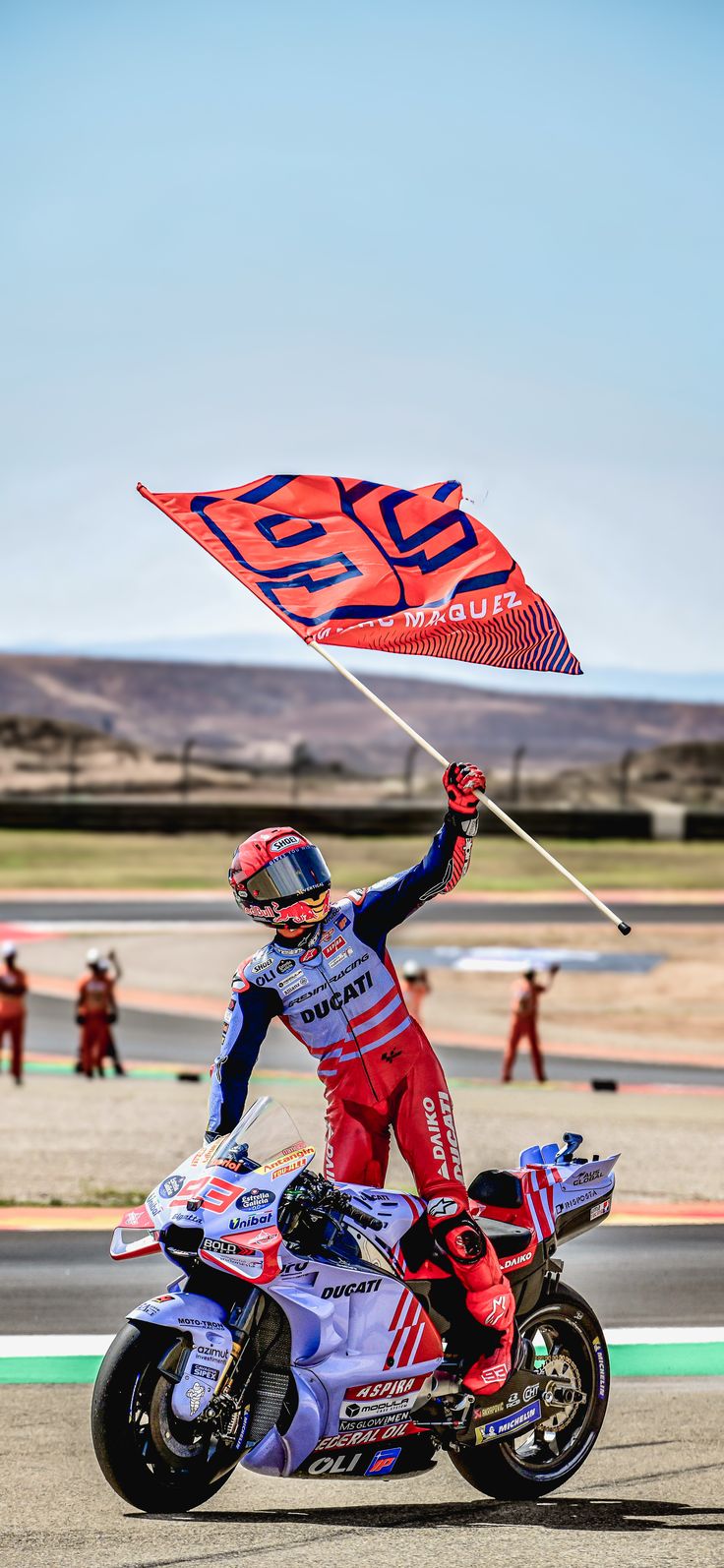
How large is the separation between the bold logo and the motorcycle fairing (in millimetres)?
651

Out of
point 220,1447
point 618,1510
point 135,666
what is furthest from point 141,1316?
point 135,666

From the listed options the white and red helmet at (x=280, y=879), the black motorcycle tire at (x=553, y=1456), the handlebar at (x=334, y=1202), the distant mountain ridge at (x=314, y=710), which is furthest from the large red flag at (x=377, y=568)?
the distant mountain ridge at (x=314, y=710)

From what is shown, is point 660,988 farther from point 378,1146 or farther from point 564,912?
point 378,1146

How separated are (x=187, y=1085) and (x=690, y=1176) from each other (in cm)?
728

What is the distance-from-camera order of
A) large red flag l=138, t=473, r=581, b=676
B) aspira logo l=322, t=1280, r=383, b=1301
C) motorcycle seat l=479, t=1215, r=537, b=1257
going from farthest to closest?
large red flag l=138, t=473, r=581, b=676 < motorcycle seat l=479, t=1215, r=537, b=1257 < aspira logo l=322, t=1280, r=383, b=1301

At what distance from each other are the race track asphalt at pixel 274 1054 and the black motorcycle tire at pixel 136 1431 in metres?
15.0

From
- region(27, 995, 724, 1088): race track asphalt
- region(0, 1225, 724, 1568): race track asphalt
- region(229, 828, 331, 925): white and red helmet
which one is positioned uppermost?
region(229, 828, 331, 925): white and red helmet

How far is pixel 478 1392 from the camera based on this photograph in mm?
6352

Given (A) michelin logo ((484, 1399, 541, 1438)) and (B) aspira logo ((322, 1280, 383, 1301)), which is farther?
(A) michelin logo ((484, 1399, 541, 1438))

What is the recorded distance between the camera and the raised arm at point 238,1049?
632 centimetres

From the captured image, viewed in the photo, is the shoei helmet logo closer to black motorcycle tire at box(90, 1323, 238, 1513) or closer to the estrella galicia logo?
the estrella galicia logo

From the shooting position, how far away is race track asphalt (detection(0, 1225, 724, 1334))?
8945 mm

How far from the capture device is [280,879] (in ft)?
21.6

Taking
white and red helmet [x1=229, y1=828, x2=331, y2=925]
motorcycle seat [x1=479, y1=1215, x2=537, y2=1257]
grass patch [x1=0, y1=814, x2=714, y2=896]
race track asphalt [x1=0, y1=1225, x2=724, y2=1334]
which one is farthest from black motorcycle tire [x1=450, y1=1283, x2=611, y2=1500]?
grass patch [x1=0, y1=814, x2=714, y2=896]
